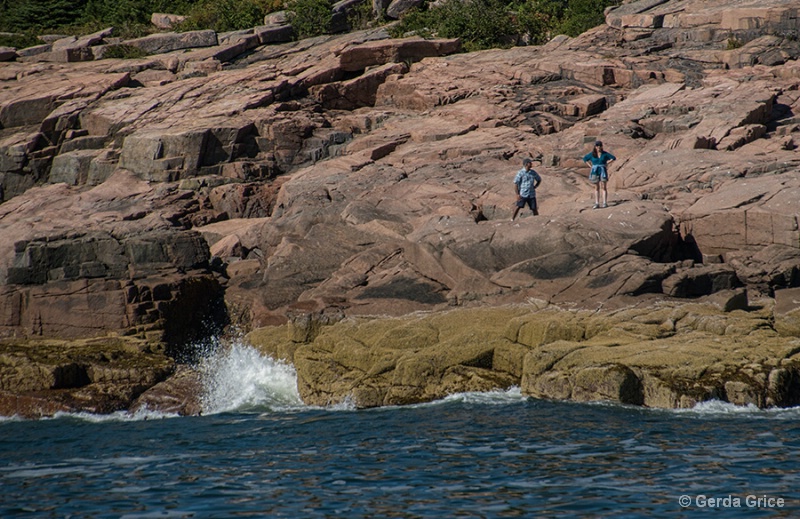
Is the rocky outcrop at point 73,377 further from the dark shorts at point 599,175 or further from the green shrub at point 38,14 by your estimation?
the green shrub at point 38,14

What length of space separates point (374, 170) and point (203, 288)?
25.2ft

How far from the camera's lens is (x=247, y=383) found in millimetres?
22250

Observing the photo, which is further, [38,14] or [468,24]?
[38,14]

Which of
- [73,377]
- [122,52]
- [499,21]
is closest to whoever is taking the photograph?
[73,377]

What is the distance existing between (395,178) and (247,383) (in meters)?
9.84

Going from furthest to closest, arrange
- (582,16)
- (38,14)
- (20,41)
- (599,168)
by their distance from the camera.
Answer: (38,14)
(20,41)
(582,16)
(599,168)

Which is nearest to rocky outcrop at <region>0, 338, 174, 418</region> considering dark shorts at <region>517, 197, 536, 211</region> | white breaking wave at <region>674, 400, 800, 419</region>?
dark shorts at <region>517, 197, 536, 211</region>

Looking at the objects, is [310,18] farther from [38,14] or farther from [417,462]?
[417,462]

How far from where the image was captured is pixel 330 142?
35.2 m

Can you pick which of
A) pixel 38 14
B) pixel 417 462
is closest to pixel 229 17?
pixel 38 14

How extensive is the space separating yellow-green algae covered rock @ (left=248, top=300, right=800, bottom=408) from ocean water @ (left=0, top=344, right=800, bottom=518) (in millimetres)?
433

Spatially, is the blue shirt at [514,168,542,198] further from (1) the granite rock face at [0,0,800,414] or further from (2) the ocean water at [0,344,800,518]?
(2) the ocean water at [0,344,800,518]

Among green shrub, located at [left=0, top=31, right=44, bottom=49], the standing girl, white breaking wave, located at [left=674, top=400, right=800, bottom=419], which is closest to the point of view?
white breaking wave, located at [left=674, top=400, right=800, bottom=419]

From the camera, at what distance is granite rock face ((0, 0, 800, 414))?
2322 centimetres
